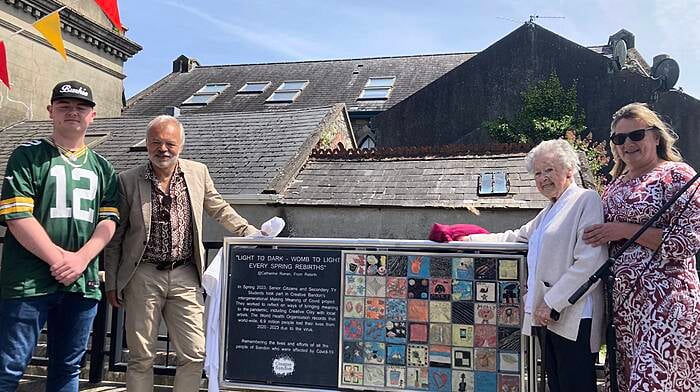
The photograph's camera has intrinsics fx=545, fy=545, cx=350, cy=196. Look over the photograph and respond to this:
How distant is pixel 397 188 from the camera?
12.2 m

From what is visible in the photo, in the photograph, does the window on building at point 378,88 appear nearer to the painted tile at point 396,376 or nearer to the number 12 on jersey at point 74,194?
the painted tile at point 396,376

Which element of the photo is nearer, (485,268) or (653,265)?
(653,265)

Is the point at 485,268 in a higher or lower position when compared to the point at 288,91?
lower

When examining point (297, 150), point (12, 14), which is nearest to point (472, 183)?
point (297, 150)

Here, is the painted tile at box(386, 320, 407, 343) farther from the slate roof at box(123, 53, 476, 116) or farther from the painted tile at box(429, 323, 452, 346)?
the slate roof at box(123, 53, 476, 116)

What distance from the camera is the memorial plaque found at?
386 cm

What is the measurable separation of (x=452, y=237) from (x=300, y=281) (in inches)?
44.6

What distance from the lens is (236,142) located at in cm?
1495

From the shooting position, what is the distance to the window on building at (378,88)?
25.2 m

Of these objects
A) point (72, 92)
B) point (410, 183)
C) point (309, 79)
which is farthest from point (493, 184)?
point (309, 79)

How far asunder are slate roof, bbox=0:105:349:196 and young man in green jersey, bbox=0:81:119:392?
8.66 metres

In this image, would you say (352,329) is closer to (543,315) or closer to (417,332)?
(417,332)

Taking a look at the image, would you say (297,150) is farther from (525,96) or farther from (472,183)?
(525,96)

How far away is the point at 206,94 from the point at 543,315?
2686cm
